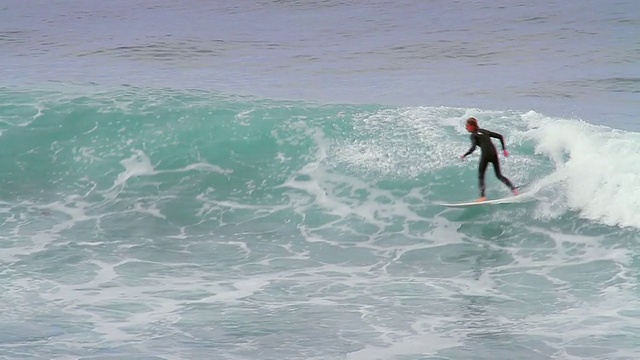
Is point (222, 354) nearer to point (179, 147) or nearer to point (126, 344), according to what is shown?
point (126, 344)

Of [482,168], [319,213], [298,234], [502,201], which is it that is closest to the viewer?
[482,168]

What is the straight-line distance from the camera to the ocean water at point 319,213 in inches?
463

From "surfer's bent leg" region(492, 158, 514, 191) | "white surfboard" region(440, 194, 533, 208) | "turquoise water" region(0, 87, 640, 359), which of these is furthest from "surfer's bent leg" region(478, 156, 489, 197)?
Answer: "turquoise water" region(0, 87, 640, 359)

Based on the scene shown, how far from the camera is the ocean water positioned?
11.8 meters

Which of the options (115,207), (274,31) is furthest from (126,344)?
(274,31)

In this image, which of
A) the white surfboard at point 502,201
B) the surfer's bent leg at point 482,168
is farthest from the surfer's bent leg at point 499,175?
the white surfboard at point 502,201

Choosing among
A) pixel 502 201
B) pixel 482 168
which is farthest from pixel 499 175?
pixel 502 201

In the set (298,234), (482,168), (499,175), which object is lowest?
(298,234)

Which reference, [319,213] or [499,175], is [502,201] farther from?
[319,213]

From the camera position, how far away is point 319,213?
55.1 ft

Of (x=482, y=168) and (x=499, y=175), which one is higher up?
(x=482, y=168)

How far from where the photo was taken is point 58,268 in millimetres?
14289

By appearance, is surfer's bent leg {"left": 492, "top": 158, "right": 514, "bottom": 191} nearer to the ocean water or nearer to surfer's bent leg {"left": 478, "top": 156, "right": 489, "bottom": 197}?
surfer's bent leg {"left": 478, "top": 156, "right": 489, "bottom": 197}

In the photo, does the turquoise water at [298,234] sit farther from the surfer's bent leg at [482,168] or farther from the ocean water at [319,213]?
the surfer's bent leg at [482,168]
